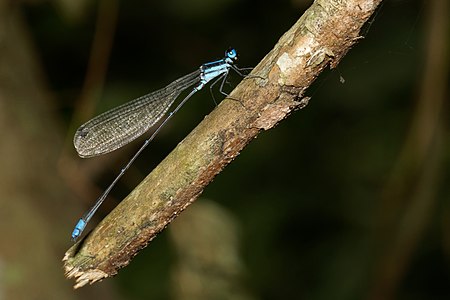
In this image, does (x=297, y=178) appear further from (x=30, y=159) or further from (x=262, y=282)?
(x=30, y=159)

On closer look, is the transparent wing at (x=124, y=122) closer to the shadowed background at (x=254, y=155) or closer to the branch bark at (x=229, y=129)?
the shadowed background at (x=254, y=155)

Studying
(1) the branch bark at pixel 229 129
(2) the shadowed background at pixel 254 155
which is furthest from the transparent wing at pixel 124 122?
(1) the branch bark at pixel 229 129

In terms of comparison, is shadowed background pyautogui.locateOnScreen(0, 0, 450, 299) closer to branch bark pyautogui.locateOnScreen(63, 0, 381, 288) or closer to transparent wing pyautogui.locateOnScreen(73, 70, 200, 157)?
transparent wing pyautogui.locateOnScreen(73, 70, 200, 157)

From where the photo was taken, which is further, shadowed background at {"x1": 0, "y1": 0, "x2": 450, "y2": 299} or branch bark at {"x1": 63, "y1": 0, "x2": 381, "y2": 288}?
shadowed background at {"x1": 0, "y1": 0, "x2": 450, "y2": 299}

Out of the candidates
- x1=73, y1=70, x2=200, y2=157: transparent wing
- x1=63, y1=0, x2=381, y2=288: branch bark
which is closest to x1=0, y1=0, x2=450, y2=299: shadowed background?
x1=73, y1=70, x2=200, y2=157: transparent wing

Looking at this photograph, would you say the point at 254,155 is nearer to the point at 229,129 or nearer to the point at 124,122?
the point at 124,122

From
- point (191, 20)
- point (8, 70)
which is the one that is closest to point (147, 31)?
point (191, 20)
